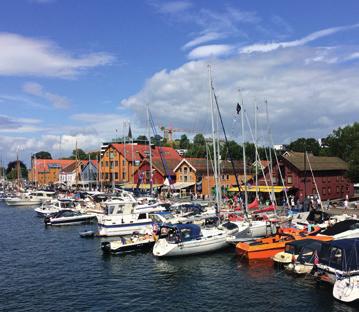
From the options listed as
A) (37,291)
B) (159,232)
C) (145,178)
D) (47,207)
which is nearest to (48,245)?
(159,232)

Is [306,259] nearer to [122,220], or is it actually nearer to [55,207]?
[122,220]

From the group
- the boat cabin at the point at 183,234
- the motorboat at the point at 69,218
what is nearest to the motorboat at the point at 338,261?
the boat cabin at the point at 183,234

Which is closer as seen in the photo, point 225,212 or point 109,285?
point 109,285

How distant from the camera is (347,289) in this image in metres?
26.5

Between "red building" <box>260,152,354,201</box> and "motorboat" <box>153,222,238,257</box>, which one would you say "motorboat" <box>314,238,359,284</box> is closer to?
"motorboat" <box>153,222,238,257</box>

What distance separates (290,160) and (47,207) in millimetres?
44629

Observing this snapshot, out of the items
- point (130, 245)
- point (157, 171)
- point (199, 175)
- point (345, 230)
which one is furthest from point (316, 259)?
point (157, 171)

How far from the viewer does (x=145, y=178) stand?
104 m

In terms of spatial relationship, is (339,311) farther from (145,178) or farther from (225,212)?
(145,178)

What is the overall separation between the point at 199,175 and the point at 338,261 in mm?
62739

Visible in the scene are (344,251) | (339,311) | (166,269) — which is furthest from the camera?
(166,269)

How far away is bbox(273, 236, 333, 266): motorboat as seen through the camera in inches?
1302

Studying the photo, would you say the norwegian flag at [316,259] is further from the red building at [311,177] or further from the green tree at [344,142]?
the green tree at [344,142]

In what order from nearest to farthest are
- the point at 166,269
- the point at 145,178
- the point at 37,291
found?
the point at 37,291 < the point at 166,269 < the point at 145,178
